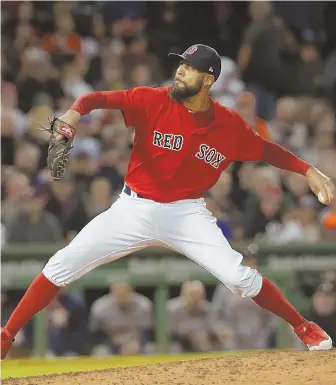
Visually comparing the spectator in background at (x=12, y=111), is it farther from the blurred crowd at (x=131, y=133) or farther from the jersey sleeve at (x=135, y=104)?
the jersey sleeve at (x=135, y=104)

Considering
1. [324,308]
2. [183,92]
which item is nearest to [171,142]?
[183,92]

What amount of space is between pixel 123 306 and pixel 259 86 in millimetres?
3852

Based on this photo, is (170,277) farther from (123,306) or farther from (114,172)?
(114,172)

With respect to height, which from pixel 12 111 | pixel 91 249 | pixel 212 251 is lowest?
pixel 12 111

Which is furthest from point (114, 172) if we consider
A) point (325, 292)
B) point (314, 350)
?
point (314, 350)

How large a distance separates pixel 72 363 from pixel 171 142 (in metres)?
2.63

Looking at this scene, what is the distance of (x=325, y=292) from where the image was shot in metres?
8.41

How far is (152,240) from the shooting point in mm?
5723

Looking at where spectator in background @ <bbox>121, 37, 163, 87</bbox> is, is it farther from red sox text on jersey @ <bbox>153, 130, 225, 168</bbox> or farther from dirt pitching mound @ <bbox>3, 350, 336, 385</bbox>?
dirt pitching mound @ <bbox>3, 350, 336, 385</bbox>

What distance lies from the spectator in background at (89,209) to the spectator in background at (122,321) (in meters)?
0.70

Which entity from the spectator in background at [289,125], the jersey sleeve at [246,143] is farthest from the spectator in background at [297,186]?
the jersey sleeve at [246,143]

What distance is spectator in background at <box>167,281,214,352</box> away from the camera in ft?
27.3

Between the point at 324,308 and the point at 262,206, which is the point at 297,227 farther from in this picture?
the point at 324,308

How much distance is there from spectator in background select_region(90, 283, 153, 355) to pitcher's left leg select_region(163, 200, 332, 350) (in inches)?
102
